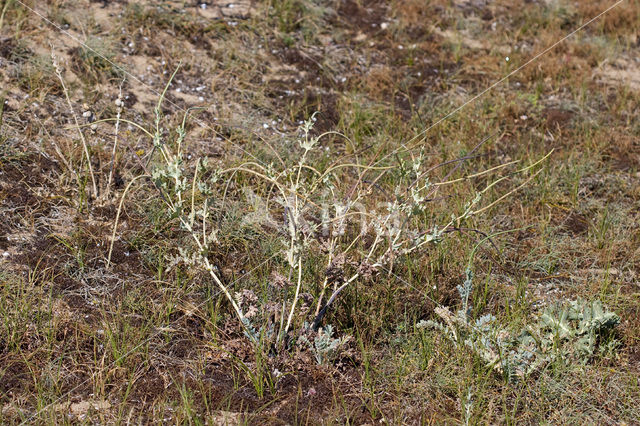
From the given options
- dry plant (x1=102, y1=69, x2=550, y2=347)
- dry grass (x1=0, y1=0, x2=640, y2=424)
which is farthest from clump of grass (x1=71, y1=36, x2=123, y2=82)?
dry plant (x1=102, y1=69, x2=550, y2=347)

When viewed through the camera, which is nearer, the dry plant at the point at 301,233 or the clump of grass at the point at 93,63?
the dry plant at the point at 301,233

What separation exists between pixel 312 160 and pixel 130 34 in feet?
5.22

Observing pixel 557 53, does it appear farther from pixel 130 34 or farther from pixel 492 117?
pixel 130 34

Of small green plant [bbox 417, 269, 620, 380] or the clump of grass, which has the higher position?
the clump of grass

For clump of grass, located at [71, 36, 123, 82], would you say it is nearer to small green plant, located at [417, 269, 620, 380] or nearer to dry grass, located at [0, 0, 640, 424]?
dry grass, located at [0, 0, 640, 424]

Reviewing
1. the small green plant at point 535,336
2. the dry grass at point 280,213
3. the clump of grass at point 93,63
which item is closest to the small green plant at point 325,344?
the dry grass at point 280,213

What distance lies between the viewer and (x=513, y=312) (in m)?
2.90

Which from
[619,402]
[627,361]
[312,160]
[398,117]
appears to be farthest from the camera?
[398,117]

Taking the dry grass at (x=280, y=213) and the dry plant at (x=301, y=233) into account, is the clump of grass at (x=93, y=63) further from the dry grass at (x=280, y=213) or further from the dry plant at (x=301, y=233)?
the dry plant at (x=301, y=233)

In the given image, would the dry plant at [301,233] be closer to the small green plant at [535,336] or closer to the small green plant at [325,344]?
the small green plant at [325,344]

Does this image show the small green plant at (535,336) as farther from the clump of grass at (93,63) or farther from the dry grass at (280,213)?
the clump of grass at (93,63)

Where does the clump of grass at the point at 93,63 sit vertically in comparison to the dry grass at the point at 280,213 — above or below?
above

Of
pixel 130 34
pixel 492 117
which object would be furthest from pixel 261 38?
pixel 492 117

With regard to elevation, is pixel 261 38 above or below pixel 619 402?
above
